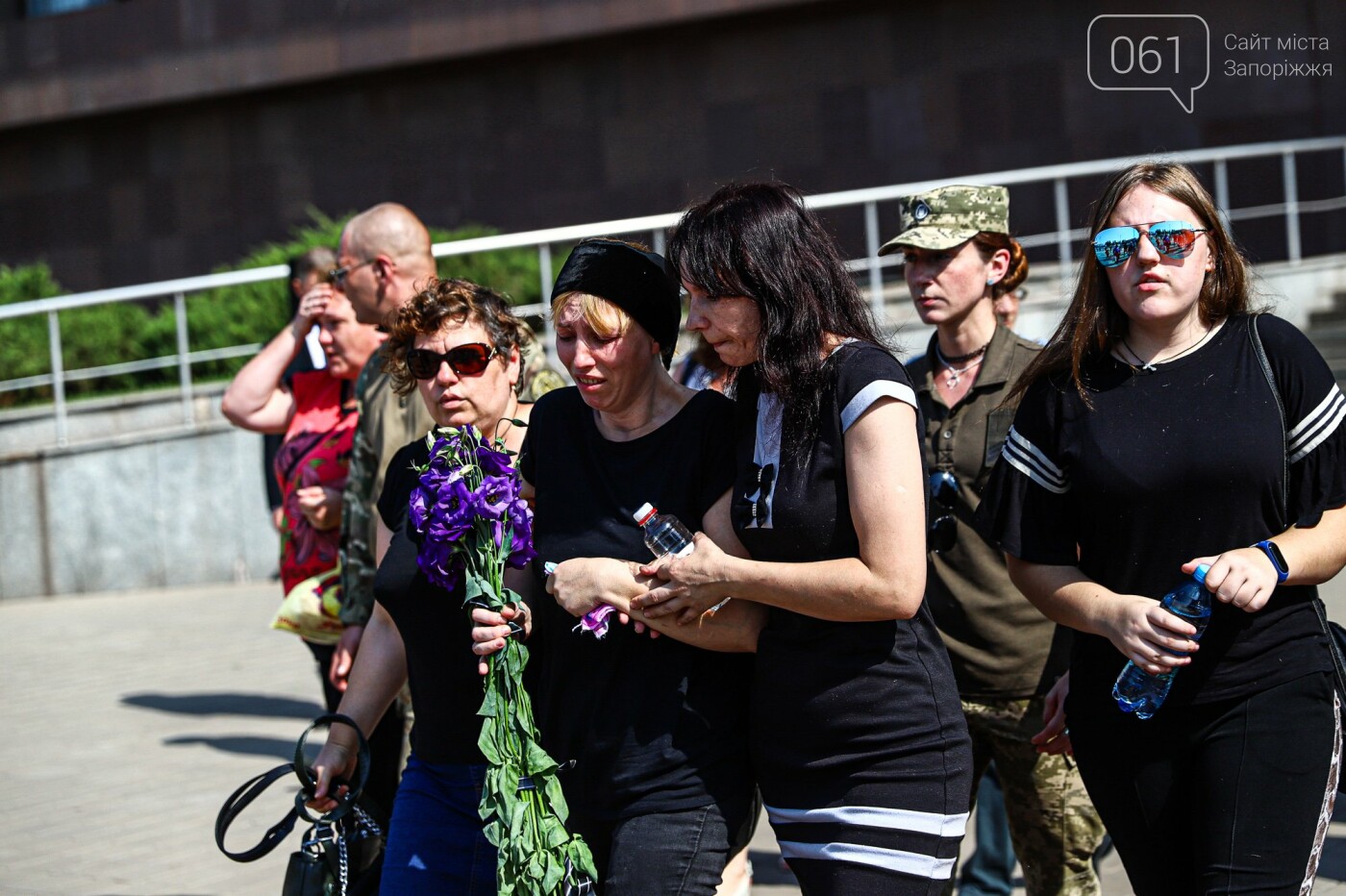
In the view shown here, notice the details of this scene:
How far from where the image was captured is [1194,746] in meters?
2.97

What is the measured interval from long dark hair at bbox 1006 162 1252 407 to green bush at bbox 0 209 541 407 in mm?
10870

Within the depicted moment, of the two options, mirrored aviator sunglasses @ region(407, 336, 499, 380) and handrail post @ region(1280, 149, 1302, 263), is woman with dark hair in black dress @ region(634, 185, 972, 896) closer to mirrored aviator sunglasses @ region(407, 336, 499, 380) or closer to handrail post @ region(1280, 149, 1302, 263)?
mirrored aviator sunglasses @ region(407, 336, 499, 380)

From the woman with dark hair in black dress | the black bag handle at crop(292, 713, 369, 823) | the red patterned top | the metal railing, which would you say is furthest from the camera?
the metal railing

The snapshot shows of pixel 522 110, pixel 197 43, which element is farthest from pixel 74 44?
pixel 522 110

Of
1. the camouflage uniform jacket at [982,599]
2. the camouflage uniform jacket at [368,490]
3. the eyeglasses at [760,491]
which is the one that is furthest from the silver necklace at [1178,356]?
the camouflage uniform jacket at [368,490]

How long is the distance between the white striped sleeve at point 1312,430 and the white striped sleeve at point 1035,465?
1.44ft

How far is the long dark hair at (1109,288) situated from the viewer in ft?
10.2

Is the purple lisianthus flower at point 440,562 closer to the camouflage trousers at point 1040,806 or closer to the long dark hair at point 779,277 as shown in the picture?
the long dark hair at point 779,277

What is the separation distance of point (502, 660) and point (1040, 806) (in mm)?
1746

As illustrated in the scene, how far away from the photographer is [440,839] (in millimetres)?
3359

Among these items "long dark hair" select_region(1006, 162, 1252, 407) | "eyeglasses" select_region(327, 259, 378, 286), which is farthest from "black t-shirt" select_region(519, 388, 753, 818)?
"eyeglasses" select_region(327, 259, 378, 286)

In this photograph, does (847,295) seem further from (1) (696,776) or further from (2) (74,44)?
(2) (74,44)

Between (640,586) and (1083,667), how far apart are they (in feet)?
3.20

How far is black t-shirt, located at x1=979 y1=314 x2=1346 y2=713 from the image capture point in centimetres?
293
